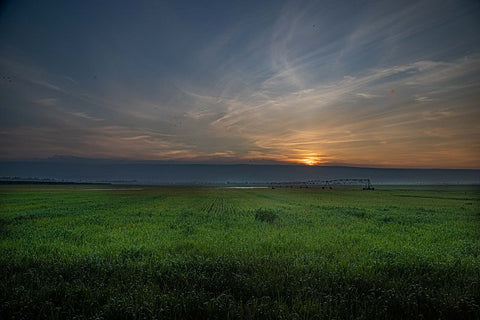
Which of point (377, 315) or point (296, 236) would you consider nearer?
point (377, 315)

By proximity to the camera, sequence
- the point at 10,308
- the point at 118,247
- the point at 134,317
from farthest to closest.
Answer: the point at 118,247 → the point at 10,308 → the point at 134,317

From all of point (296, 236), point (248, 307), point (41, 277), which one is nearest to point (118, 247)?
point (41, 277)

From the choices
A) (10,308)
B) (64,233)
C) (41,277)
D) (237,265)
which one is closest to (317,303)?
(237,265)

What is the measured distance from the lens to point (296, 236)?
14.6 m

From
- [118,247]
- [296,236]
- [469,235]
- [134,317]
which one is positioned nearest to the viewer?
[134,317]

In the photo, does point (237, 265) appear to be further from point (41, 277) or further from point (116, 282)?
point (41, 277)

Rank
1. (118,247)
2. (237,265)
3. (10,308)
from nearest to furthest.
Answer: (10,308) < (237,265) < (118,247)

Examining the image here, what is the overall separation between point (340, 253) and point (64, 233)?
1517 centimetres

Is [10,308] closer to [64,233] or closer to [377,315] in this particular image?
[377,315]

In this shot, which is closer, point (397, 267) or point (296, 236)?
point (397, 267)

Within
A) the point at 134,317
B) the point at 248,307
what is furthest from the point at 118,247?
the point at 248,307

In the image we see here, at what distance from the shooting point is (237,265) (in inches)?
360

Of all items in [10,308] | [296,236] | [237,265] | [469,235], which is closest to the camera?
[10,308]

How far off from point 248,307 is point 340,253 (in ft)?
20.0
